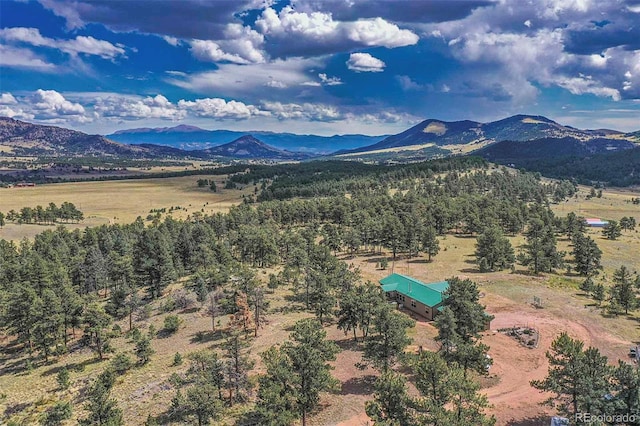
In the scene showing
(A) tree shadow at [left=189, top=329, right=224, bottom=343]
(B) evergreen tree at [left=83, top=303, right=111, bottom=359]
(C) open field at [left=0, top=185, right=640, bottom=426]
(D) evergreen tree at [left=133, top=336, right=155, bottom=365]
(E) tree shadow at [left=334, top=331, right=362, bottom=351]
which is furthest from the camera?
(A) tree shadow at [left=189, top=329, right=224, bottom=343]

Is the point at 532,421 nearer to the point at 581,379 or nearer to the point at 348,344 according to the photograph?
the point at 581,379

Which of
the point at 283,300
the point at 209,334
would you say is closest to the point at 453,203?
the point at 283,300

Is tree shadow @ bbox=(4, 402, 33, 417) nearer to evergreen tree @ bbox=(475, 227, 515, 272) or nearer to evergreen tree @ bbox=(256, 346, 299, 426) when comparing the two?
evergreen tree @ bbox=(256, 346, 299, 426)

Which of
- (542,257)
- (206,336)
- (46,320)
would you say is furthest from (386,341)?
(542,257)

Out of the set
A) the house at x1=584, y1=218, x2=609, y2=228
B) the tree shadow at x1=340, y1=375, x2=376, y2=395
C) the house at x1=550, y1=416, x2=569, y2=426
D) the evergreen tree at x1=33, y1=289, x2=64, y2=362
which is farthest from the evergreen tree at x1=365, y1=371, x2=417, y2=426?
the house at x1=584, y1=218, x2=609, y2=228

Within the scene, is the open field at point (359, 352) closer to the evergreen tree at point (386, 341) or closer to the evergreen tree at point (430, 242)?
the evergreen tree at point (386, 341)

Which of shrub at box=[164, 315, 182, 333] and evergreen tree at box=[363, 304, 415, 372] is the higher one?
evergreen tree at box=[363, 304, 415, 372]

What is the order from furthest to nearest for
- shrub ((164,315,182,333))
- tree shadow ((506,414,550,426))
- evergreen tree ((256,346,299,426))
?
shrub ((164,315,182,333))
tree shadow ((506,414,550,426))
evergreen tree ((256,346,299,426))
